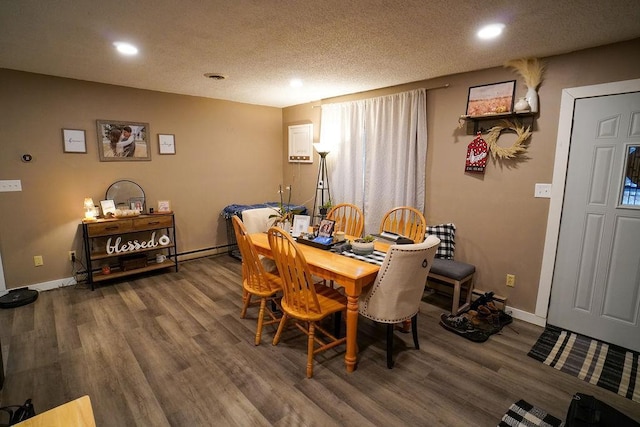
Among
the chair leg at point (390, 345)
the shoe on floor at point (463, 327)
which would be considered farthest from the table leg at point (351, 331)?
the shoe on floor at point (463, 327)

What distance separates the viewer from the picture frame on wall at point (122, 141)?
3.74 metres

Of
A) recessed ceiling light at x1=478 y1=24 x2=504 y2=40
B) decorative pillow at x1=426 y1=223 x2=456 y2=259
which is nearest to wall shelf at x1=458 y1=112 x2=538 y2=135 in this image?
recessed ceiling light at x1=478 y1=24 x2=504 y2=40

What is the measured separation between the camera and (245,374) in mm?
2158

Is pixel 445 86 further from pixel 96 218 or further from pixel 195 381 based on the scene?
pixel 96 218

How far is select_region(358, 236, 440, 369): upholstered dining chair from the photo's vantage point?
1.94 metres

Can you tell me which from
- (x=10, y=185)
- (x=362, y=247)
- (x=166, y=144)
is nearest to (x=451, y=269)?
(x=362, y=247)

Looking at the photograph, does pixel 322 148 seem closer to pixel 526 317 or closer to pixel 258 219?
pixel 258 219

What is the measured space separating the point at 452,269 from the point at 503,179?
0.98 m

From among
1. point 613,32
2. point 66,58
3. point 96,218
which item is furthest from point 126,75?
point 613,32

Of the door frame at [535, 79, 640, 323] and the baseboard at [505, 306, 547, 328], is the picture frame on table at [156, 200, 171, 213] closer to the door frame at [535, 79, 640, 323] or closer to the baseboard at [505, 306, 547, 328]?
the baseboard at [505, 306, 547, 328]

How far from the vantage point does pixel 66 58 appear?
2785 mm

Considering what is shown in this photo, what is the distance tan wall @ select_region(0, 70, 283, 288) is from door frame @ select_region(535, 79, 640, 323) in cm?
397

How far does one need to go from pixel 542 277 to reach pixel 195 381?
297 cm

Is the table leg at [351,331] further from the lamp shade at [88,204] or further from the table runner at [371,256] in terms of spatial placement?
the lamp shade at [88,204]
